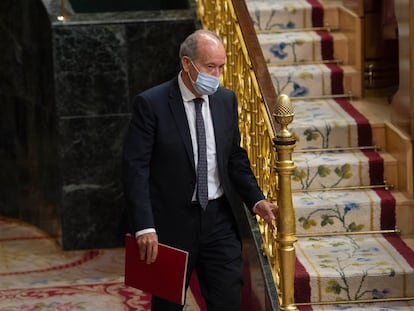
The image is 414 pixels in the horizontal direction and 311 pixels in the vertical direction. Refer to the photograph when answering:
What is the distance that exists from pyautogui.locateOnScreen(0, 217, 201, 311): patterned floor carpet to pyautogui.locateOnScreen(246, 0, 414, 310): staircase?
1.11m

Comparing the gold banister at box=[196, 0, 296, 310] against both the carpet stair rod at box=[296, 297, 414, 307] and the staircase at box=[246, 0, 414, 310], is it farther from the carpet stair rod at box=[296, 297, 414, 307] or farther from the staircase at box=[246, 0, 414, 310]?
the staircase at box=[246, 0, 414, 310]

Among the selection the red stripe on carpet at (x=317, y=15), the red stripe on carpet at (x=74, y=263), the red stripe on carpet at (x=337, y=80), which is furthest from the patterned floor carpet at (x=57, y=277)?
the red stripe on carpet at (x=317, y=15)

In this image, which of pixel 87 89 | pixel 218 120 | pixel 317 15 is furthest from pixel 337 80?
pixel 218 120

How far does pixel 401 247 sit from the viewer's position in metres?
6.62

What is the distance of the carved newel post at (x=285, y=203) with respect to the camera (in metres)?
5.36

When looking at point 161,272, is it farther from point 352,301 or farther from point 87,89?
point 87,89

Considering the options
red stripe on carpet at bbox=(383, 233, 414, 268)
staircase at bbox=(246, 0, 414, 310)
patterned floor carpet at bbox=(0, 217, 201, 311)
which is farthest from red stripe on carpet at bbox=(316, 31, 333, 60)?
patterned floor carpet at bbox=(0, 217, 201, 311)

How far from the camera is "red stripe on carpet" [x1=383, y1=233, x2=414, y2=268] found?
6426 millimetres

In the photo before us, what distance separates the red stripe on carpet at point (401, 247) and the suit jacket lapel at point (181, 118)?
160 centimetres

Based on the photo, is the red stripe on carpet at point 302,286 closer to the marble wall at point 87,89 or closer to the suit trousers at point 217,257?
the suit trousers at point 217,257

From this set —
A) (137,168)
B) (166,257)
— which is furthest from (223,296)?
(137,168)

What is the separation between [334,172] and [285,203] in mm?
1652

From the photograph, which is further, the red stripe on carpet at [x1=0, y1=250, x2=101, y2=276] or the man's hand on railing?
the red stripe on carpet at [x1=0, y1=250, x2=101, y2=276]

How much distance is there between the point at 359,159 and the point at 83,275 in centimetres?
232
